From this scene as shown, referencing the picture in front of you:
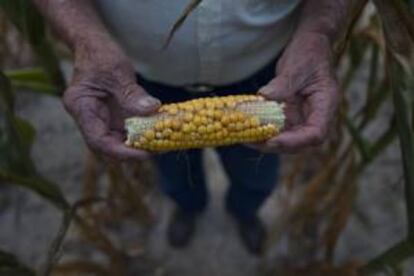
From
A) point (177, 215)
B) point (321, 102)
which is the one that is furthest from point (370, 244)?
Result: point (321, 102)

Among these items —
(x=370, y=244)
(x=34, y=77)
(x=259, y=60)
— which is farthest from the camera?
(x=370, y=244)

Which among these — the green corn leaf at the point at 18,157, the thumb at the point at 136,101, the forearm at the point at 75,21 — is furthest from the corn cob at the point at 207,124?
the green corn leaf at the point at 18,157

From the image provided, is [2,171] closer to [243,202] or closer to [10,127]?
[10,127]

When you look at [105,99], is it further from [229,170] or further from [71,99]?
[229,170]

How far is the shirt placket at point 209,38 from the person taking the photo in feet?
2.83

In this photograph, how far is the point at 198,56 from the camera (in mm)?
918

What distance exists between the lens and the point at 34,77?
3.67 ft

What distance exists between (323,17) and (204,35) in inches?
5.4

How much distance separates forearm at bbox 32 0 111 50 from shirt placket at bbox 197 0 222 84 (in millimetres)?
105

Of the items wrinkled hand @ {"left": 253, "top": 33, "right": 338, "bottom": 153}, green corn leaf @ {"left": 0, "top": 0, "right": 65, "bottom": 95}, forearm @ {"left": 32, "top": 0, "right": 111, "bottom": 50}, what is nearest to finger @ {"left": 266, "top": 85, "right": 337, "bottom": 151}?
wrinkled hand @ {"left": 253, "top": 33, "right": 338, "bottom": 153}

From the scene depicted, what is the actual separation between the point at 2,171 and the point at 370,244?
28.1 inches

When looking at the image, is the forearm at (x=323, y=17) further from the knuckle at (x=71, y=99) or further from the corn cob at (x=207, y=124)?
the knuckle at (x=71, y=99)

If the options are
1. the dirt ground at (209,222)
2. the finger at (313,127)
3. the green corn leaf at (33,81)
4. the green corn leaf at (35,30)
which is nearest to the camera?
the finger at (313,127)

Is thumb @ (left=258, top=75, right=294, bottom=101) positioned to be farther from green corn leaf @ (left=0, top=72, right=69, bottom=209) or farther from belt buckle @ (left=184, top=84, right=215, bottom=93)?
green corn leaf @ (left=0, top=72, right=69, bottom=209)
